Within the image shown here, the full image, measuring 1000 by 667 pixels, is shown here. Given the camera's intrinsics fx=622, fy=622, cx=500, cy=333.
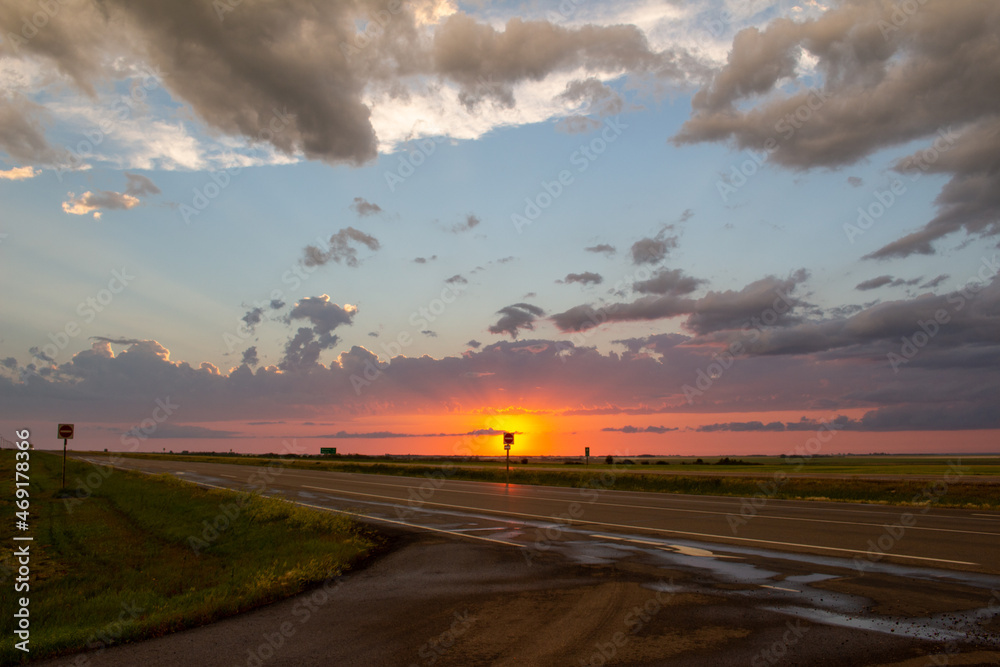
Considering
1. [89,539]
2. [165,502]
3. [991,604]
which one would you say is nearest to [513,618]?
[991,604]

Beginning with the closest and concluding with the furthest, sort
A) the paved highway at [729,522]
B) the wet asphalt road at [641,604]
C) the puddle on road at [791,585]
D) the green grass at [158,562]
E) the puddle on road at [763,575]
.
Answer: the wet asphalt road at [641,604] < the puddle on road at [791,585] < the puddle on road at [763,575] < the green grass at [158,562] < the paved highway at [729,522]

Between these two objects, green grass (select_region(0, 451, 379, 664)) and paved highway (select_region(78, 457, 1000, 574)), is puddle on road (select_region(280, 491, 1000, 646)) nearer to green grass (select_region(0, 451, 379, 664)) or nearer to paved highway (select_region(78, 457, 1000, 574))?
paved highway (select_region(78, 457, 1000, 574))

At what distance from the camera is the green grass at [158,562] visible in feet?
26.7

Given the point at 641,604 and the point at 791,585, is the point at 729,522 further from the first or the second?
the point at 641,604

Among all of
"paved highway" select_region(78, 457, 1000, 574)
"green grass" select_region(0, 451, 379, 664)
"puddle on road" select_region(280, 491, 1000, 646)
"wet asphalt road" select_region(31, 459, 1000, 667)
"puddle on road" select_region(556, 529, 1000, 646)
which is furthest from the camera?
"paved highway" select_region(78, 457, 1000, 574)

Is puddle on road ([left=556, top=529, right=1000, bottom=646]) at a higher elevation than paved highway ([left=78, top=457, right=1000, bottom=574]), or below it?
higher

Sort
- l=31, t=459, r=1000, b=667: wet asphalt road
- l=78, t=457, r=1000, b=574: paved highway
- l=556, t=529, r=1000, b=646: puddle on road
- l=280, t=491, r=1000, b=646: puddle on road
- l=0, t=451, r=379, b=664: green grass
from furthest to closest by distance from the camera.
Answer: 1. l=78, t=457, r=1000, b=574: paved highway
2. l=0, t=451, r=379, b=664: green grass
3. l=280, t=491, r=1000, b=646: puddle on road
4. l=556, t=529, r=1000, b=646: puddle on road
5. l=31, t=459, r=1000, b=667: wet asphalt road

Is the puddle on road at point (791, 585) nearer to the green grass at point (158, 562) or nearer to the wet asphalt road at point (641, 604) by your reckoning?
the wet asphalt road at point (641, 604)

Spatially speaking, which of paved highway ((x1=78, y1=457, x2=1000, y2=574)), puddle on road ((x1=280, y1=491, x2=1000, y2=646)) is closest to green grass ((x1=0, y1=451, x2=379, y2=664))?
paved highway ((x1=78, y1=457, x2=1000, y2=574))

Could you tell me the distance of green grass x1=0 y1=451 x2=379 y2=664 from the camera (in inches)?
320

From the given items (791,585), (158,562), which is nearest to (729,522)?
(791,585)

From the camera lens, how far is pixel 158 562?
1290 cm

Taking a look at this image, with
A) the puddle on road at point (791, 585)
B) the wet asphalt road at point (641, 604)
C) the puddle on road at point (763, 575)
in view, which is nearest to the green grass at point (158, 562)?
the wet asphalt road at point (641, 604)

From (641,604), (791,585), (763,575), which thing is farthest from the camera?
(763,575)
